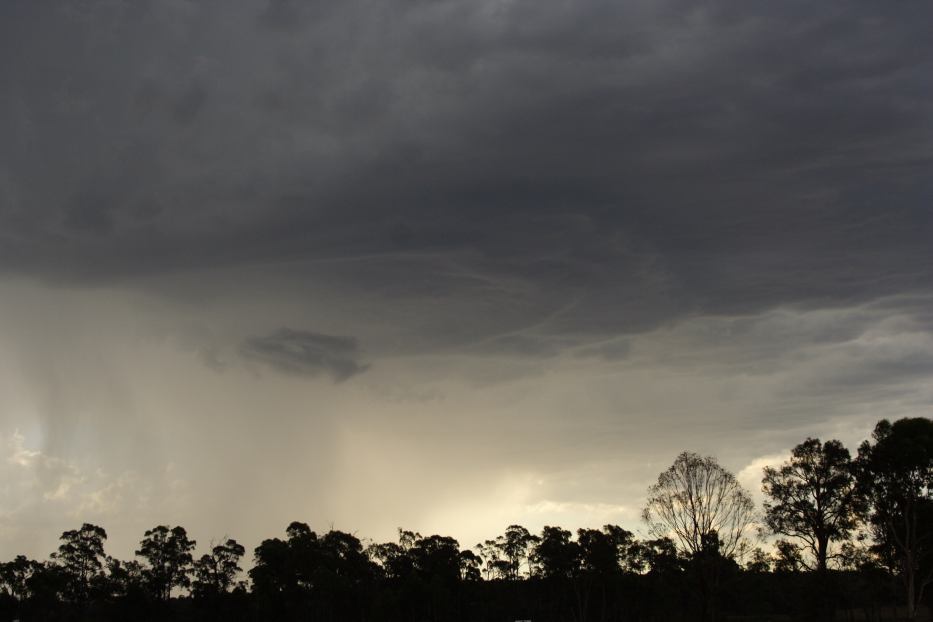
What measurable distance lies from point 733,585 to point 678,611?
26.5 metres

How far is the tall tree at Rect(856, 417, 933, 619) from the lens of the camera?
3492 inches

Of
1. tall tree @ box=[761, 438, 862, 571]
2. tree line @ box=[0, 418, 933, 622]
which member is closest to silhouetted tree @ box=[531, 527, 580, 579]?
tree line @ box=[0, 418, 933, 622]

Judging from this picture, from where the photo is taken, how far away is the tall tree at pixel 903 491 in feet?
291

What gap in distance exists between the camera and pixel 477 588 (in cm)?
17325

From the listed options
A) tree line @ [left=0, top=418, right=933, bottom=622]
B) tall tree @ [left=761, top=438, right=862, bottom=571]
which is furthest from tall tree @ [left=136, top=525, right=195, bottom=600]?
tall tree @ [left=761, top=438, right=862, bottom=571]

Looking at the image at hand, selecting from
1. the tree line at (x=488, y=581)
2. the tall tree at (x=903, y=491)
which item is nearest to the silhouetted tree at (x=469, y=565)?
the tree line at (x=488, y=581)

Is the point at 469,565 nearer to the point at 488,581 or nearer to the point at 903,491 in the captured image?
the point at 488,581

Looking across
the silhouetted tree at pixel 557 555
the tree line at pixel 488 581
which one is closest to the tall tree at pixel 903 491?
the tree line at pixel 488 581

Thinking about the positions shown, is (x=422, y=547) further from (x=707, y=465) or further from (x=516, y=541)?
(x=707, y=465)

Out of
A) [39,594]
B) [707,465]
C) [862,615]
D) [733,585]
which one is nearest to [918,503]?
[707,465]

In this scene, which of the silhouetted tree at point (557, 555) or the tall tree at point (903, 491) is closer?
the tall tree at point (903, 491)

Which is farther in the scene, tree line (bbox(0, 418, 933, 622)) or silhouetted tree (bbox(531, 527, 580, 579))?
silhouetted tree (bbox(531, 527, 580, 579))

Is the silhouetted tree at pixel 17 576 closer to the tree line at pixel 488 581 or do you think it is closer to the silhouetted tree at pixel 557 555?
the tree line at pixel 488 581

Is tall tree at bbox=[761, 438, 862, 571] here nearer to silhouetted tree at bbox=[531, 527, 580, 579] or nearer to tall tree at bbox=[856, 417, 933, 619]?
tall tree at bbox=[856, 417, 933, 619]
